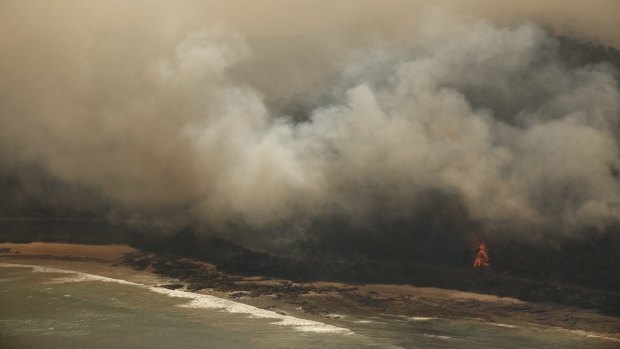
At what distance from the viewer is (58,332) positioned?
3014cm

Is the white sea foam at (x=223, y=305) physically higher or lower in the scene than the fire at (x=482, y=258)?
lower

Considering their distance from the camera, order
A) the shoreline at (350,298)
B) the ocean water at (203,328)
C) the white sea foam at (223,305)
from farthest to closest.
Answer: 1. the shoreline at (350,298)
2. the white sea foam at (223,305)
3. the ocean water at (203,328)

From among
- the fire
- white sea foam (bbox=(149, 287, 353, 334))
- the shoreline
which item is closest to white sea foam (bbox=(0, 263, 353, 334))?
white sea foam (bbox=(149, 287, 353, 334))

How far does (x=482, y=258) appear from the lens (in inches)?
1690

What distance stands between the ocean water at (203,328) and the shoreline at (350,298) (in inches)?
46.8

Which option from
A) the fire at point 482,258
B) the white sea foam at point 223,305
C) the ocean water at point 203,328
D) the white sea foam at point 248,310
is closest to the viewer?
the ocean water at point 203,328

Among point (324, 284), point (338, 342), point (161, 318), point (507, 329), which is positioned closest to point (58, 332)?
point (161, 318)

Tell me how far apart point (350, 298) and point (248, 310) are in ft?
22.8

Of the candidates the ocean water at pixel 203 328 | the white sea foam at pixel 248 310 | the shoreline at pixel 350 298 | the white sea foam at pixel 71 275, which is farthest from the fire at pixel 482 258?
the white sea foam at pixel 71 275

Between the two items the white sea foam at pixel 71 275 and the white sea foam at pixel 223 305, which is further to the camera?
the white sea foam at pixel 71 275

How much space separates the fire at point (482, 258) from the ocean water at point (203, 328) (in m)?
8.40

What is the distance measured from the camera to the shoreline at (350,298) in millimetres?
35500

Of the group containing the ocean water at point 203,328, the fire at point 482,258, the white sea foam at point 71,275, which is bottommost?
the ocean water at point 203,328

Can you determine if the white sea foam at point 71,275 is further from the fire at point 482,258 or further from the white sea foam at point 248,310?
the fire at point 482,258
